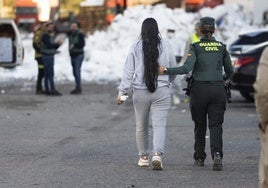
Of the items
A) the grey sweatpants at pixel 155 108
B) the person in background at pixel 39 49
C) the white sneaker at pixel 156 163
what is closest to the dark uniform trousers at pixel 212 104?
the grey sweatpants at pixel 155 108

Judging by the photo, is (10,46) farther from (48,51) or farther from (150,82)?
(150,82)

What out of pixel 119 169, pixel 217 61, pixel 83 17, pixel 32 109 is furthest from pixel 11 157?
pixel 83 17

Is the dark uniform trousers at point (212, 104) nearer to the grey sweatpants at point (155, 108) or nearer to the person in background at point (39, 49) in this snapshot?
the grey sweatpants at point (155, 108)

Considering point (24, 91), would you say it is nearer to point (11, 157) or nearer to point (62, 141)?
point (62, 141)

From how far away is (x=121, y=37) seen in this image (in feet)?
103

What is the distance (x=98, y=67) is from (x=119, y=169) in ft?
59.1

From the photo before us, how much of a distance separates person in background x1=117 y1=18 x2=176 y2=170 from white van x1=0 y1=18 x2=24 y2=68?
13046 millimetres

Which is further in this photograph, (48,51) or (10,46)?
(10,46)

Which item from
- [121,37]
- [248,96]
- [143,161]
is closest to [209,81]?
[143,161]

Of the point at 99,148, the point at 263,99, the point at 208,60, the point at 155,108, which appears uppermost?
the point at 263,99

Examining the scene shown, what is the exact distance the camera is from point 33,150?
12.1 meters

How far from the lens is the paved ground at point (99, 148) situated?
9.59 m

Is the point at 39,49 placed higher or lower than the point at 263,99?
lower

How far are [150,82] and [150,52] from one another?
0.36m
